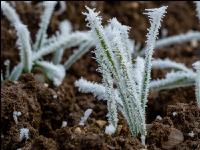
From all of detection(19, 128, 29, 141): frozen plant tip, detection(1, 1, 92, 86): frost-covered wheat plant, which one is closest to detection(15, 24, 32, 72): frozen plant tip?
detection(1, 1, 92, 86): frost-covered wheat plant

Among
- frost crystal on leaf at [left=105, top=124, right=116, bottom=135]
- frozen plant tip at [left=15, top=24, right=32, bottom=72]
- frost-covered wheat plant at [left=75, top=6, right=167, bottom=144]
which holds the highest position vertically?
frozen plant tip at [left=15, top=24, right=32, bottom=72]

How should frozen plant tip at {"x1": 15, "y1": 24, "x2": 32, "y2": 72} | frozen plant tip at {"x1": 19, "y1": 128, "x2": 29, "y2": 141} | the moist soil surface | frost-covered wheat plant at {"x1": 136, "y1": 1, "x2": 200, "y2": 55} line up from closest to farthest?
the moist soil surface → frozen plant tip at {"x1": 19, "y1": 128, "x2": 29, "y2": 141} → frozen plant tip at {"x1": 15, "y1": 24, "x2": 32, "y2": 72} → frost-covered wheat plant at {"x1": 136, "y1": 1, "x2": 200, "y2": 55}

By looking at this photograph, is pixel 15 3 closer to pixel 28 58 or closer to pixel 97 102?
pixel 28 58

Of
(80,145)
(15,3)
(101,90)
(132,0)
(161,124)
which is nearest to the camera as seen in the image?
(80,145)

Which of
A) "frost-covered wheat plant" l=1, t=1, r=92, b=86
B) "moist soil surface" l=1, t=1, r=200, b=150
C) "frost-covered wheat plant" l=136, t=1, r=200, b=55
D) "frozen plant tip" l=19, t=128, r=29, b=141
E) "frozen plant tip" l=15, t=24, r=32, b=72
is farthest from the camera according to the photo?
"frost-covered wheat plant" l=136, t=1, r=200, b=55

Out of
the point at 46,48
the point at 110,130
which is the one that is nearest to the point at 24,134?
the point at 110,130

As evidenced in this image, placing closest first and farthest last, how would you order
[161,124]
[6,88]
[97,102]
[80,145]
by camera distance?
[80,145] < [161,124] < [6,88] < [97,102]

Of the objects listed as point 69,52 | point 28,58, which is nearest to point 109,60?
point 28,58

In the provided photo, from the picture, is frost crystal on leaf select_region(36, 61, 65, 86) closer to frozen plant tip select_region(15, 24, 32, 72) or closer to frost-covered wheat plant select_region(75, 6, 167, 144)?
frozen plant tip select_region(15, 24, 32, 72)
